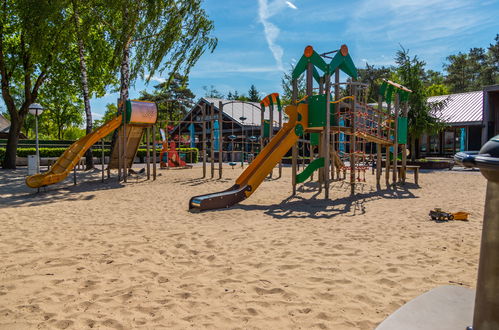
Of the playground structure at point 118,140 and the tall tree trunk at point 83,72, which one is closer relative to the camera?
the playground structure at point 118,140

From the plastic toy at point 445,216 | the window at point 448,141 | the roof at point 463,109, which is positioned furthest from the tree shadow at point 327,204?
the window at point 448,141

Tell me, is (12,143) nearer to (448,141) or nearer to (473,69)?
(448,141)

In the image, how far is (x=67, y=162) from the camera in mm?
11633

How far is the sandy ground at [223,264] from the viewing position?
285 cm

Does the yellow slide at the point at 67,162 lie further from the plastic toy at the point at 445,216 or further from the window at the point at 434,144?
the window at the point at 434,144

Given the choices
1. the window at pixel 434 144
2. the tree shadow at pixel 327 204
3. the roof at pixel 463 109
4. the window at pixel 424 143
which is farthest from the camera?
the window at pixel 424 143

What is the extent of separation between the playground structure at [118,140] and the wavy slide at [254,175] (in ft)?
18.5

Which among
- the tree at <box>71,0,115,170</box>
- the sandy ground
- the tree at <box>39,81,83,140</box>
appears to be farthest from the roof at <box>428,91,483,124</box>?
the tree at <box>39,81,83,140</box>

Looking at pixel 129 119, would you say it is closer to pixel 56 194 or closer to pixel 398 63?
pixel 56 194

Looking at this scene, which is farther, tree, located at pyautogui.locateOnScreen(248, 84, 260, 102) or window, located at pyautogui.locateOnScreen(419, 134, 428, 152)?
tree, located at pyautogui.locateOnScreen(248, 84, 260, 102)

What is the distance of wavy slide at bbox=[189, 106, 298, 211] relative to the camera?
768 cm

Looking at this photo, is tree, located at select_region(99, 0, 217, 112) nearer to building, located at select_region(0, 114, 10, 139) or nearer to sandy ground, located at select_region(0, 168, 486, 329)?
sandy ground, located at select_region(0, 168, 486, 329)

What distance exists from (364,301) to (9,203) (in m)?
8.48

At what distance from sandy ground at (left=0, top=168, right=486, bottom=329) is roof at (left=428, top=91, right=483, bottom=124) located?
18501 millimetres
